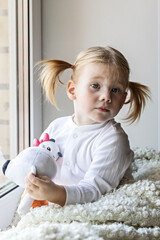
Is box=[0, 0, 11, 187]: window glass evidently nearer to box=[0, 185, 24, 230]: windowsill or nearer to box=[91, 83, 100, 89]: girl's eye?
box=[0, 185, 24, 230]: windowsill

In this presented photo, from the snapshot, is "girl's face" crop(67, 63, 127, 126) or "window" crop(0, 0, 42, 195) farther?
"window" crop(0, 0, 42, 195)

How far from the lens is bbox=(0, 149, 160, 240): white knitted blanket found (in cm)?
69

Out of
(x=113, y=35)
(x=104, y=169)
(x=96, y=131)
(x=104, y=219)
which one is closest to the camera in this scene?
(x=104, y=219)

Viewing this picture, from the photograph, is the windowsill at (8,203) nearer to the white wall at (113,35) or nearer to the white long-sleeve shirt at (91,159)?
the white long-sleeve shirt at (91,159)

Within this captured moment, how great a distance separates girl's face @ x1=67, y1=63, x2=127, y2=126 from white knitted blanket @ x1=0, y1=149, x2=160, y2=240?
21 cm

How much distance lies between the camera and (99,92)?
1087 millimetres

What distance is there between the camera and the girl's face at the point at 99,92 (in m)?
1.08

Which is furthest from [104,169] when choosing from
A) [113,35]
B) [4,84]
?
[113,35]

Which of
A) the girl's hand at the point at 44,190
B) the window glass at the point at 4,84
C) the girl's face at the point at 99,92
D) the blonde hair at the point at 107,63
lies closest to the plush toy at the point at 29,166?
the girl's hand at the point at 44,190

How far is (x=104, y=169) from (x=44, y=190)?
0.63ft

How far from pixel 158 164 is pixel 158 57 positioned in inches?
23.2

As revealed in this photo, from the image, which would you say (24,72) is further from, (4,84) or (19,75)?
(4,84)

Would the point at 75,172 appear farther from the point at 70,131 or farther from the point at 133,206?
the point at 133,206

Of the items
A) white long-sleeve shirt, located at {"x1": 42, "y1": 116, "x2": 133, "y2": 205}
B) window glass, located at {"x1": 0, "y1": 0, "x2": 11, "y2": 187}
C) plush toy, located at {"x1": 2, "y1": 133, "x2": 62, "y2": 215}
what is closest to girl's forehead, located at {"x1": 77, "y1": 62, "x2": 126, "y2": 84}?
white long-sleeve shirt, located at {"x1": 42, "y1": 116, "x2": 133, "y2": 205}
